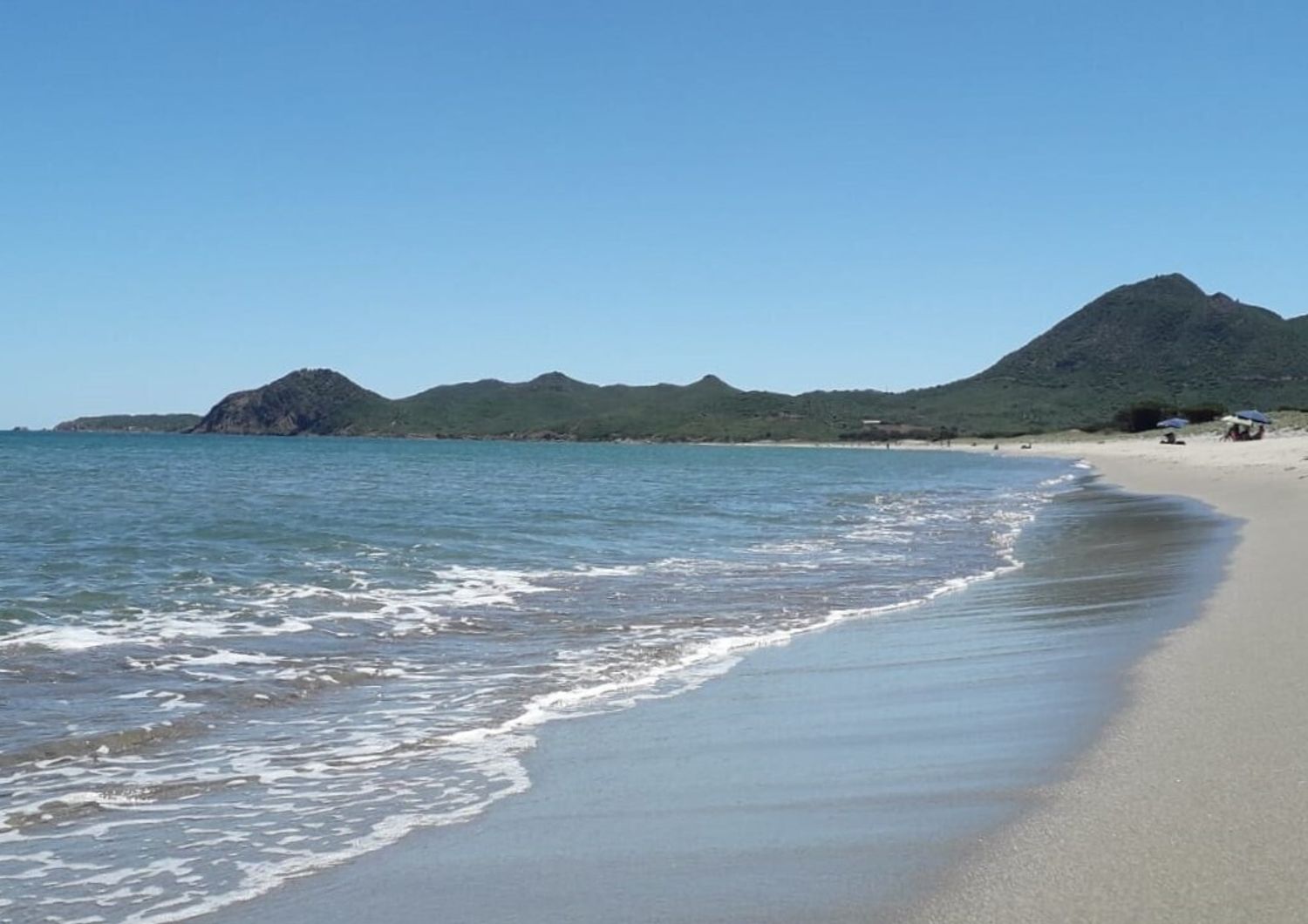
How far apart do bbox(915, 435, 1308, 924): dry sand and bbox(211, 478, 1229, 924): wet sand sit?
0.66 ft

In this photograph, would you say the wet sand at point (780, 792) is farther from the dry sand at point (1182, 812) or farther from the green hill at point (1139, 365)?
the green hill at point (1139, 365)

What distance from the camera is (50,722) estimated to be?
299 inches

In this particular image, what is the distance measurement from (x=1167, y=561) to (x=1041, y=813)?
11.3 metres

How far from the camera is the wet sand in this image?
4.30 m

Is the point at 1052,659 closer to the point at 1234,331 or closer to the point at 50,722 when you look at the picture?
the point at 50,722

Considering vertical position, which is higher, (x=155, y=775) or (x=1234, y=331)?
(x=1234, y=331)

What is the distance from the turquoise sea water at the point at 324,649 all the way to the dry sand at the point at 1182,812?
2.57 m

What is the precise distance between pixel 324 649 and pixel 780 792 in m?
5.99

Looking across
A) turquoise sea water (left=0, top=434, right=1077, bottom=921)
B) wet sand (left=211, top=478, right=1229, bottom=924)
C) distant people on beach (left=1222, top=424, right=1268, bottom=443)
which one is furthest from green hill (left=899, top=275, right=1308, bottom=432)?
wet sand (left=211, top=478, right=1229, bottom=924)

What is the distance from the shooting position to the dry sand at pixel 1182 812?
3842mm

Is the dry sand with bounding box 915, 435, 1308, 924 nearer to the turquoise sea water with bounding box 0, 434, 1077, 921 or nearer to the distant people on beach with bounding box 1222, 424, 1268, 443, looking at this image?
the turquoise sea water with bounding box 0, 434, 1077, 921

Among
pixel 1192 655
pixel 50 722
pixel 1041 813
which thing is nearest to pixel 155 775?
pixel 50 722

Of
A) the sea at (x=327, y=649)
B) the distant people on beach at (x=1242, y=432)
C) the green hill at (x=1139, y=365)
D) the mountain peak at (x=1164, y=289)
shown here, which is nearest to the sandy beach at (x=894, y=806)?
the sea at (x=327, y=649)

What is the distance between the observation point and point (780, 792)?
5.65 meters
